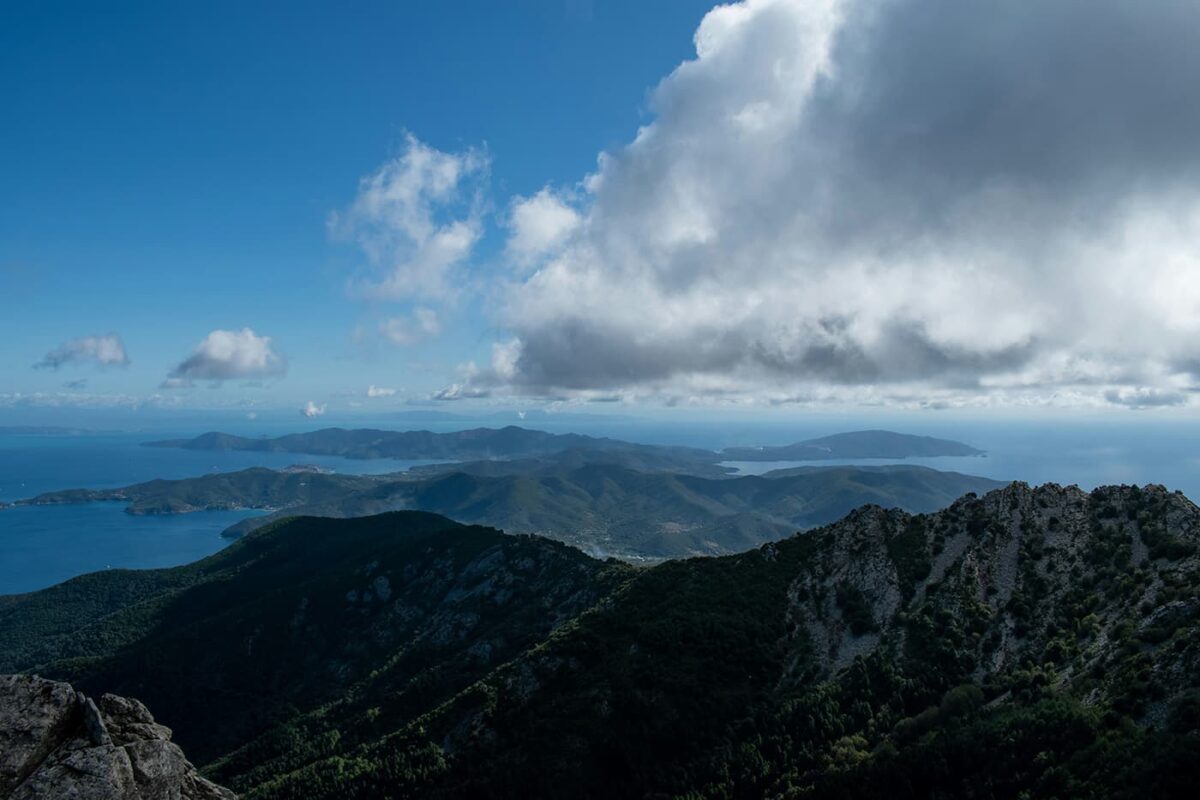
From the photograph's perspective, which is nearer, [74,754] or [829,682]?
[74,754]

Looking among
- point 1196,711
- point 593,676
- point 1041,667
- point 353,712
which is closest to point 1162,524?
point 1041,667

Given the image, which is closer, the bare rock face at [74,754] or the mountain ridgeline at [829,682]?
the bare rock face at [74,754]

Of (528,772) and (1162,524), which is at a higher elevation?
(1162,524)

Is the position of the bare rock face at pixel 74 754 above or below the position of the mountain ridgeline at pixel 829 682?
above

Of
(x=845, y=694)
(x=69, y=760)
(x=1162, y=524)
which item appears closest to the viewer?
(x=69, y=760)

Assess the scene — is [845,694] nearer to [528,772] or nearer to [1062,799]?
[1062,799]
